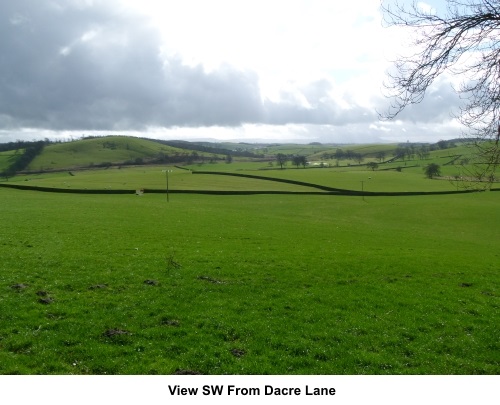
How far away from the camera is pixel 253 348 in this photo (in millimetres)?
10203

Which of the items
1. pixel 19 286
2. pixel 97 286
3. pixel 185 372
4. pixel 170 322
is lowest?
pixel 185 372

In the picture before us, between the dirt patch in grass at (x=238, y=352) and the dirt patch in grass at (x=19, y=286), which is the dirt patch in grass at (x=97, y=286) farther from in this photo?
the dirt patch in grass at (x=238, y=352)

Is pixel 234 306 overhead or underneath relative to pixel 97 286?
underneath

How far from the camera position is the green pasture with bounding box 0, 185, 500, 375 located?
31.6 ft

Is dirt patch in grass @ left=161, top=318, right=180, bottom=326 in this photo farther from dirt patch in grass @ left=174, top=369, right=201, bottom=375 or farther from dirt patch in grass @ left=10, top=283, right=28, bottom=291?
dirt patch in grass @ left=10, top=283, right=28, bottom=291

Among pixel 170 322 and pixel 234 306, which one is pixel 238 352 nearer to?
pixel 170 322

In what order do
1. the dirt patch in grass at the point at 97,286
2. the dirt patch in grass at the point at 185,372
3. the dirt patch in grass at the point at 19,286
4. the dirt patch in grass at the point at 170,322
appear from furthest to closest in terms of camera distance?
the dirt patch in grass at the point at 97,286
the dirt patch in grass at the point at 19,286
the dirt patch in grass at the point at 170,322
the dirt patch in grass at the point at 185,372

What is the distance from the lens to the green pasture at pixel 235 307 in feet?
31.6

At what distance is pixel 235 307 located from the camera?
1320 centimetres

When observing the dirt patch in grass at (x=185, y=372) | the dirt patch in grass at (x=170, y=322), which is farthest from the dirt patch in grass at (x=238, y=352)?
the dirt patch in grass at (x=170, y=322)

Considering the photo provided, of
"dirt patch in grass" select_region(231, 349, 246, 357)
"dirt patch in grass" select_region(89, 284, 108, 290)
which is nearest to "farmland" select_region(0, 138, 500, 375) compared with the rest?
"dirt patch in grass" select_region(231, 349, 246, 357)

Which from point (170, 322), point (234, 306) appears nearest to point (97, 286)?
point (170, 322)

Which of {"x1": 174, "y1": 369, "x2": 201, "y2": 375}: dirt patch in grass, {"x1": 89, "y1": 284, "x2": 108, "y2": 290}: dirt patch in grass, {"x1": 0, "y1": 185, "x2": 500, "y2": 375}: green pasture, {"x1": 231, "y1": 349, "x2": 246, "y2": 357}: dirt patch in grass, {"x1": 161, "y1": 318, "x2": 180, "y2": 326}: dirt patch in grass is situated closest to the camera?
{"x1": 174, "y1": 369, "x2": 201, "y2": 375}: dirt patch in grass

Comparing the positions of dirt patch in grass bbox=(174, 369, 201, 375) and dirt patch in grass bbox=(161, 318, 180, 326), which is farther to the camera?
dirt patch in grass bbox=(161, 318, 180, 326)
